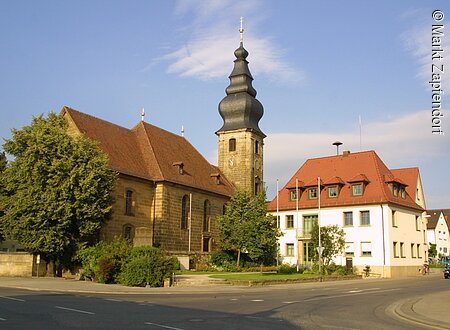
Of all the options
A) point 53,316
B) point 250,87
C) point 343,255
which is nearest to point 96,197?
point 53,316

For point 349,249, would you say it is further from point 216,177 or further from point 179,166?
point 179,166

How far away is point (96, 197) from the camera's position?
33.0 meters

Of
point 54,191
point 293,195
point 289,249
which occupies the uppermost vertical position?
point 293,195

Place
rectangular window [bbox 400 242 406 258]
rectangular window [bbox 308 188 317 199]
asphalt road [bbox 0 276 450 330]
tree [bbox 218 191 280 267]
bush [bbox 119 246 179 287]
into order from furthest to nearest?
rectangular window [bbox 308 188 317 199], rectangular window [bbox 400 242 406 258], tree [bbox 218 191 280 267], bush [bbox 119 246 179 287], asphalt road [bbox 0 276 450 330]

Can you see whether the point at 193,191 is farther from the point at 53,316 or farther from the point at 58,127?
the point at 53,316

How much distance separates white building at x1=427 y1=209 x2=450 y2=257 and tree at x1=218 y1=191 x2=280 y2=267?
57.9 metres

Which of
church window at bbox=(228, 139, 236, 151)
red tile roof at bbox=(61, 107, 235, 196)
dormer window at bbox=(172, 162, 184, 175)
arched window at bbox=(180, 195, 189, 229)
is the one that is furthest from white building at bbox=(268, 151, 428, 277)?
dormer window at bbox=(172, 162, 184, 175)

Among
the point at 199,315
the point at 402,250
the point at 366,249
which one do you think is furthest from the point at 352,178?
the point at 199,315

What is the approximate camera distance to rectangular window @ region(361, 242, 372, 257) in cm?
4597

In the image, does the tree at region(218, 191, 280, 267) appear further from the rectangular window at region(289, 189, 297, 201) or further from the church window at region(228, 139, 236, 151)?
the church window at region(228, 139, 236, 151)

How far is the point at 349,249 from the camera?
46.9 m

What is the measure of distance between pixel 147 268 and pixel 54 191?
904 centimetres

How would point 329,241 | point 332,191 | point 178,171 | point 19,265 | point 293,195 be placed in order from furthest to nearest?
point 293,195 → point 332,191 → point 178,171 → point 329,241 → point 19,265

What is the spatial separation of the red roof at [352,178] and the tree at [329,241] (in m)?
3.65
